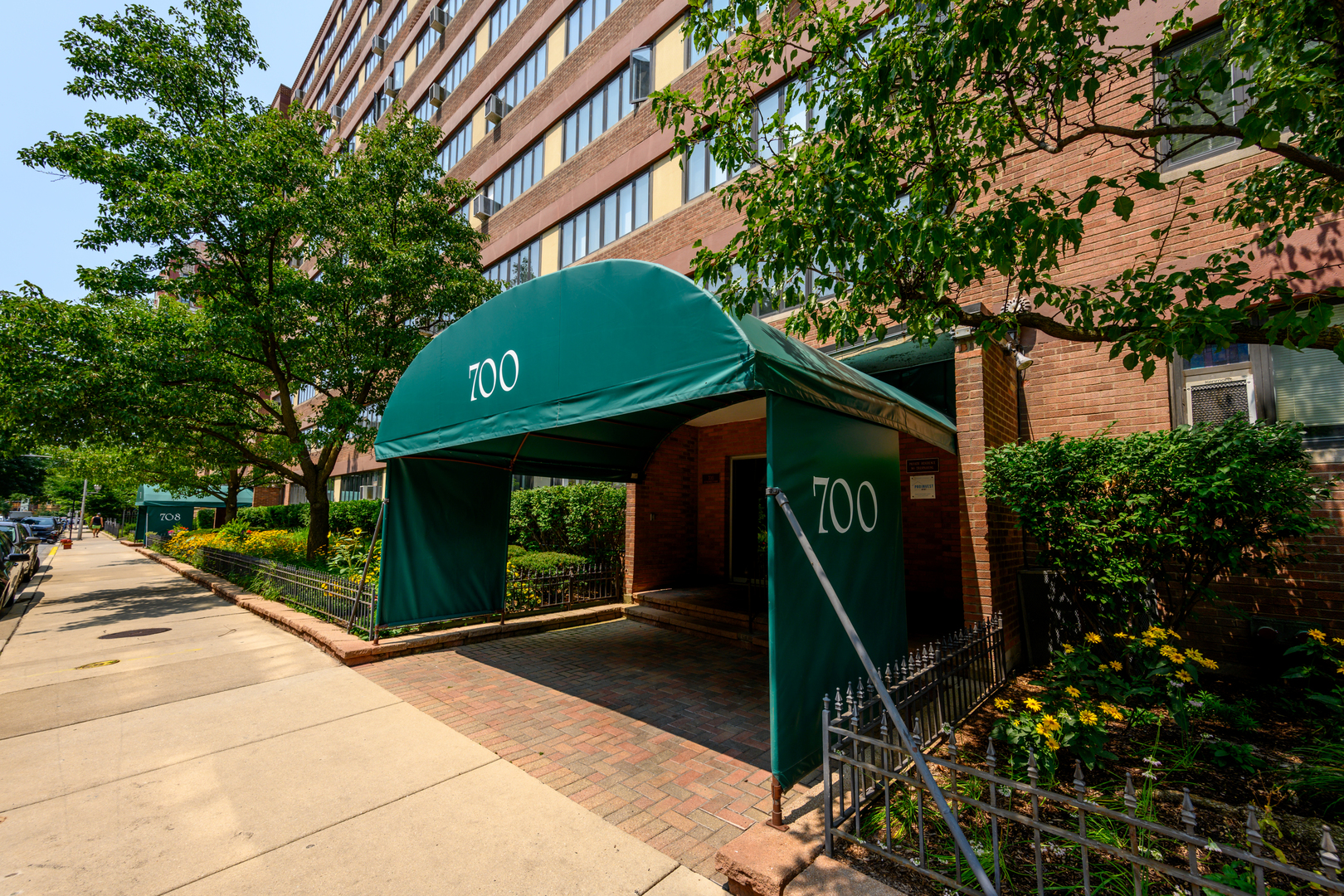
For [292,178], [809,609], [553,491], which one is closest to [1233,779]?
[809,609]

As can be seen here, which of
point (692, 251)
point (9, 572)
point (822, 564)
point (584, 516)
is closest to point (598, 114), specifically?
point (692, 251)

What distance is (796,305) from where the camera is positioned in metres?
10.3

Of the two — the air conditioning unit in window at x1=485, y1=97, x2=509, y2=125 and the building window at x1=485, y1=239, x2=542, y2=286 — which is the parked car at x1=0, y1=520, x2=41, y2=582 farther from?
the air conditioning unit in window at x1=485, y1=97, x2=509, y2=125

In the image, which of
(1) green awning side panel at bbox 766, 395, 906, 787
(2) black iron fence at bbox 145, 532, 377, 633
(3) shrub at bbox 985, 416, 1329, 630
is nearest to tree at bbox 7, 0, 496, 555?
(2) black iron fence at bbox 145, 532, 377, 633

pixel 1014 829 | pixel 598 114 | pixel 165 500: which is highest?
pixel 598 114

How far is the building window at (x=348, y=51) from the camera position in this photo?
34.4 m

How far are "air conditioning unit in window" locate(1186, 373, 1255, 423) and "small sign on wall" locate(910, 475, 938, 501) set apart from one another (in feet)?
10.3

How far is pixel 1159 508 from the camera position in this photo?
5414 mm

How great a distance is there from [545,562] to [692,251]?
7129mm

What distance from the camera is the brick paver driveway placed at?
13.1 ft

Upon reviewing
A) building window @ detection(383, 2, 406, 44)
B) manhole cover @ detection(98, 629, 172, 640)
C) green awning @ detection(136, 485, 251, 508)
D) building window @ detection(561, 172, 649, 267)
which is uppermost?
building window @ detection(383, 2, 406, 44)

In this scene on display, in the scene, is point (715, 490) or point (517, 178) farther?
point (517, 178)

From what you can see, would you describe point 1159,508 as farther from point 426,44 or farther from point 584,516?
point 426,44

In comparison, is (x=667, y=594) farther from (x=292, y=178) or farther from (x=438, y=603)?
(x=292, y=178)
